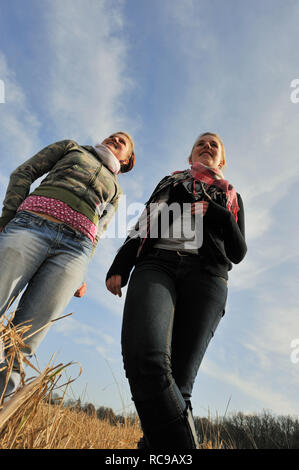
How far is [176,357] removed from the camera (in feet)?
4.69

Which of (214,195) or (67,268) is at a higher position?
(214,195)

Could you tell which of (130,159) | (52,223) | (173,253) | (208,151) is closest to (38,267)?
(52,223)

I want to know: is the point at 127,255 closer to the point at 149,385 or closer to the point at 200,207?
the point at 200,207

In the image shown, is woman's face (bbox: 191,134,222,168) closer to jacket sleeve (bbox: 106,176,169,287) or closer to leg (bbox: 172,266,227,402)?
jacket sleeve (bbox: 106,176,169,287)

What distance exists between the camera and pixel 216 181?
1.99 metres

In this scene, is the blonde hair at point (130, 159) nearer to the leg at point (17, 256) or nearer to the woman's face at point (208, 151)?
the woman's face at point (208, 151)

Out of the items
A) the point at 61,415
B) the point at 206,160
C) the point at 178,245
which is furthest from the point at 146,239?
the point at 61,415

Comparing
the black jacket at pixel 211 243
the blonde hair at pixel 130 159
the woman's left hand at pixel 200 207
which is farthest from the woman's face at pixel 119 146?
the woman's left hand at pixel 200 207

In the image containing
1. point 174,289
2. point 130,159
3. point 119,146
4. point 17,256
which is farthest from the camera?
point 130,159

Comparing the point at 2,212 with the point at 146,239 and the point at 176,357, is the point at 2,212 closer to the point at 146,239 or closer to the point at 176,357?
the point at 146,239

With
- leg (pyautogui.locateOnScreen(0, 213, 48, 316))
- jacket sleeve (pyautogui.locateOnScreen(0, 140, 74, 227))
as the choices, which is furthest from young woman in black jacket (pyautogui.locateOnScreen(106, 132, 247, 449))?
jacket sleeve (pyautogui.locateOnScreen(0, 140, 74, 227))

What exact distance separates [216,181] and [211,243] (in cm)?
56

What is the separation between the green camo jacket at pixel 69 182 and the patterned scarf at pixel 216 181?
0.79 meters

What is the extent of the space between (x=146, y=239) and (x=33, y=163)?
1272mm
